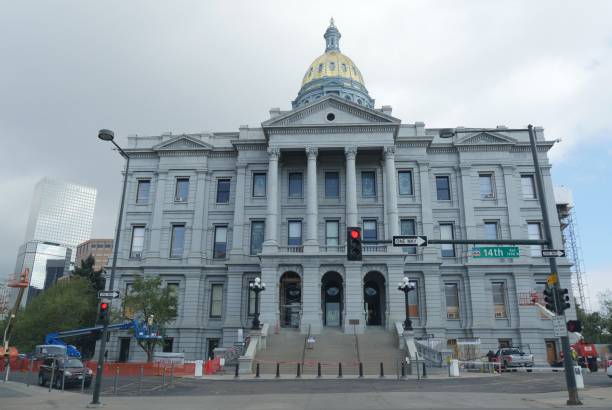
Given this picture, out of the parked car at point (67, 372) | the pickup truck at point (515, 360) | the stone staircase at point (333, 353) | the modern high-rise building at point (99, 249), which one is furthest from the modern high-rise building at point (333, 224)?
the modern high-rise building at point (99, 249)

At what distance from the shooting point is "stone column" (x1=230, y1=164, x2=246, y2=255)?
1739 inches

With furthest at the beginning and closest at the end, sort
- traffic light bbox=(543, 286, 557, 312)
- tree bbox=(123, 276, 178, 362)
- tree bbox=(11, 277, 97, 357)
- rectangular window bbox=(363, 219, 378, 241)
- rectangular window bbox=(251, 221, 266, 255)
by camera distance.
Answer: tree bbox=(11, 277, 97, 357)
rectangular window bbox=(251, 221, 266, 255)
rectangular window bbox=(363, 219, 378, 241)
tree bbox=(123, 276, 178, 362)
traffic light bbox=(543, 286, 557, 312)

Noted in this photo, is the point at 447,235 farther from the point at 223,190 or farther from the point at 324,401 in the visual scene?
the point at 324,401

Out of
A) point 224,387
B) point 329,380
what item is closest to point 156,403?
point 224,387

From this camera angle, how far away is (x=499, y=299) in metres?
43.4

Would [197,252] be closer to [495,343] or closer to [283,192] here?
[283,192]

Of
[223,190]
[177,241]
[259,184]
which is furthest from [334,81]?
[177,241]

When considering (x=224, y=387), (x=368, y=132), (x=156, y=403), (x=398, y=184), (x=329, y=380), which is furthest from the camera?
(x=398, y=184)

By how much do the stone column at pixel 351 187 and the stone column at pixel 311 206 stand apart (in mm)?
2710

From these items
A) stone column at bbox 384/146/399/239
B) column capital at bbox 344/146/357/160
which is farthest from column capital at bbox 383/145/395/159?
column capital at bbox 344/146/357/160

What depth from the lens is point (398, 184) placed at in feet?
151

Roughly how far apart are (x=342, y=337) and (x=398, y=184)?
639 inches

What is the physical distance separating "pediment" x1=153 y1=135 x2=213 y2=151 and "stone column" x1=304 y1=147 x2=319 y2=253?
11221mm

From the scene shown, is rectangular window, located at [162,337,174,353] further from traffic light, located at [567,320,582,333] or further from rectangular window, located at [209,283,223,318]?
traffic light, located at [567,320,582,333]
